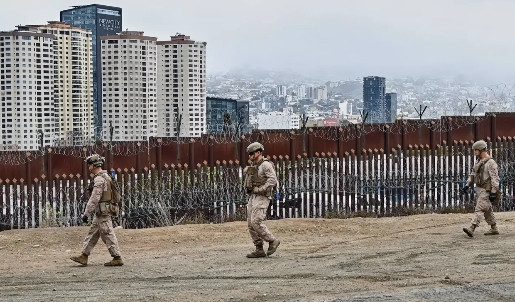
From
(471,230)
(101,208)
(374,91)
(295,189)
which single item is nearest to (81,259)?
(101,208)

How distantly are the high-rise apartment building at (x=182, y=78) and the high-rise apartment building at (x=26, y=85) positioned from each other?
10.8 metres

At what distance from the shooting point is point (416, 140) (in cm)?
2356

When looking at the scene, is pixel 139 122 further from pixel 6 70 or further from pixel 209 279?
pixel 209 279

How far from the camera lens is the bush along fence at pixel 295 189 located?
18453 millimetres

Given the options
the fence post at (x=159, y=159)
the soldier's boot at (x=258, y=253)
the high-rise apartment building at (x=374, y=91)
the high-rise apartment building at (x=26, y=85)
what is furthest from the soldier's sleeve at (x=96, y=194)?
the high-rise apartment building at (x=374, y=91)

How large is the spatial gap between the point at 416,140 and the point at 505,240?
8520mm

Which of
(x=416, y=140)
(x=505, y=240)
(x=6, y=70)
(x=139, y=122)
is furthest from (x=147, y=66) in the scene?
(x=505, y=240)

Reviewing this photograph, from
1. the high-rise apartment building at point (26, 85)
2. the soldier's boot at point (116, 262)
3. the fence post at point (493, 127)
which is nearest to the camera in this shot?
the soldier's boot at point (116, 262)

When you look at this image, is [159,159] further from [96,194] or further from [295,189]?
[96,194]

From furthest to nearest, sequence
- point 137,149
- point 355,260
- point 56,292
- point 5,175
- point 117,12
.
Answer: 1. point 117,12
2. point 137,149
3. point 5,175
4. point 355,260
5. point 56,292

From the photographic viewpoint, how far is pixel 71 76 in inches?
2849

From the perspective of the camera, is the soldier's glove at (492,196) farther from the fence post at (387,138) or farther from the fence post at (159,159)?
the fence post at (159,159)

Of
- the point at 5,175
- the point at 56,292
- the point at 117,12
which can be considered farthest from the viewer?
the point at 117,12

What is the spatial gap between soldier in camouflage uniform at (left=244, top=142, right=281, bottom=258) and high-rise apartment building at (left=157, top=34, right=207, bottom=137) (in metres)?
58.2
